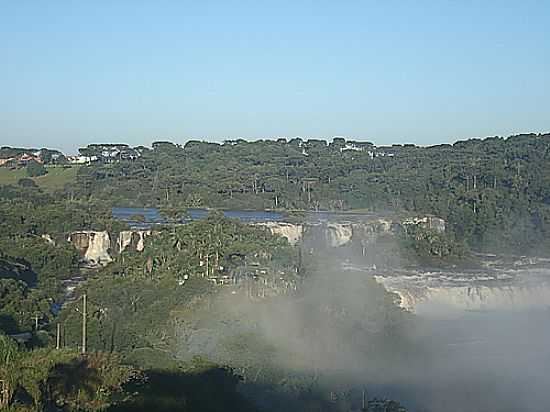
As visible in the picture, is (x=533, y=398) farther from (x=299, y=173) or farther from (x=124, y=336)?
(x=299, y=173)

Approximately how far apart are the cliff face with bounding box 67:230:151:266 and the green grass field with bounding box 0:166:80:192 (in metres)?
23.5

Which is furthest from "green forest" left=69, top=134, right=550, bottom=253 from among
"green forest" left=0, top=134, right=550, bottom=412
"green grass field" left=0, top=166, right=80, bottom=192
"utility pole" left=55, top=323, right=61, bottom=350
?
"utility pole" left=55, top=323, right=61, bottom=350

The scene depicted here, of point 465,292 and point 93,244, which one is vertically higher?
point 93,244

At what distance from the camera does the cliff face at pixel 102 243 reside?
3609 cm

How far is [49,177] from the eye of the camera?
6538 cm

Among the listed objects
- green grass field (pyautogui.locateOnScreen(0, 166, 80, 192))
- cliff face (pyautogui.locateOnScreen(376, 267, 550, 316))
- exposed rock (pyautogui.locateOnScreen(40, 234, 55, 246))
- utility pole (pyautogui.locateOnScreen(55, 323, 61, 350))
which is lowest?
cliff face (pyautogui.locateOnScreen(376, 267, 550, 316))

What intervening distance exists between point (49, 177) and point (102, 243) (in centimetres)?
3022

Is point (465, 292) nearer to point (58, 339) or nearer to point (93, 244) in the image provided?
point (58, 339)

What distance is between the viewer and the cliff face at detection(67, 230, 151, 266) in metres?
36.1

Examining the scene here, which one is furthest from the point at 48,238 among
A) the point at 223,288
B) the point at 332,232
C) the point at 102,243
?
the point at 223,288

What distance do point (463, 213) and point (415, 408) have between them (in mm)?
33255

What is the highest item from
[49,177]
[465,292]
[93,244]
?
[49,177]

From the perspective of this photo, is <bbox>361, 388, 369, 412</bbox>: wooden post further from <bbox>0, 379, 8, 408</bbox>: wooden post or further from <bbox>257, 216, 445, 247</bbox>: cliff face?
<bbox>257, 216, 445, 247</bbox>: cliff face

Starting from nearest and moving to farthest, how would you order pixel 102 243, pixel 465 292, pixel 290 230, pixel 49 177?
pixel 465 292 < pixel 102 243 < pixel 290 230 < pixel 49 177
